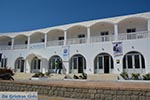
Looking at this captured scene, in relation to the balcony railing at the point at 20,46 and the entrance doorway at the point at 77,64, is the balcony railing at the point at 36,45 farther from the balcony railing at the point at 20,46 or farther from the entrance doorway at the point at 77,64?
the entrance doorway at the point at 77,64

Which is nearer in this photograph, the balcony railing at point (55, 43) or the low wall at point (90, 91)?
the low wall at point (90, 91)

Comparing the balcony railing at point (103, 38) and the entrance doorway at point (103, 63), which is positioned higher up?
the balcony railing at point (103, 38)

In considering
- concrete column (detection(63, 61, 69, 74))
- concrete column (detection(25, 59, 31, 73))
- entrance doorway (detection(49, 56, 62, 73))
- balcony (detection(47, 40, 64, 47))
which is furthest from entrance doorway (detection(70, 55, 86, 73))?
concrete column (detection(25, 59, 31, 73))

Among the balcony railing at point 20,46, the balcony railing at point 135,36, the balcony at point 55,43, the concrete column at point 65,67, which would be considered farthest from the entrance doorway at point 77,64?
the balcony railing at point 20,46

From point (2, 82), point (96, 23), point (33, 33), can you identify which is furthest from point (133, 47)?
point (33, 33)

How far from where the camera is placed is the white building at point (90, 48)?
20.8m

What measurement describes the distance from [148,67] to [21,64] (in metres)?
20.6

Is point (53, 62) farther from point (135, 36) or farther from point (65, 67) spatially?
point (135, 36)

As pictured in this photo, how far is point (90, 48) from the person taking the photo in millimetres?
23594

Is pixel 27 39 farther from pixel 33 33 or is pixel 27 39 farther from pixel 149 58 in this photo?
pixel 149 58

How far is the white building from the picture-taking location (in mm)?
20844

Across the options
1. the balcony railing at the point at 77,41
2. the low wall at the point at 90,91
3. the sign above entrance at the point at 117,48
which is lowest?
the low wall at the point at 90,91

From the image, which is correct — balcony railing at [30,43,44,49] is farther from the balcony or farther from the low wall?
the low wall

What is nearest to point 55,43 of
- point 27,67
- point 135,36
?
point 27,67
